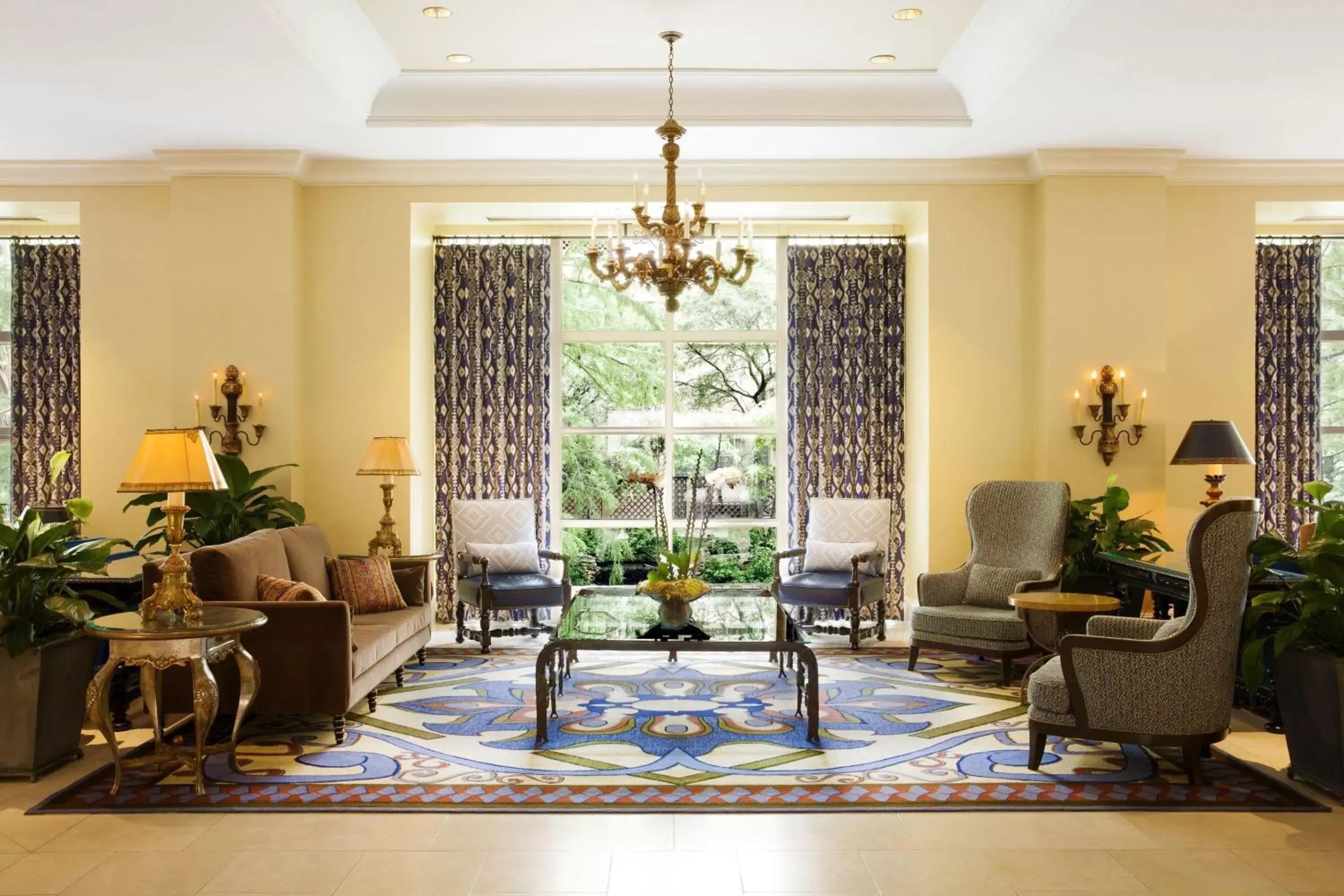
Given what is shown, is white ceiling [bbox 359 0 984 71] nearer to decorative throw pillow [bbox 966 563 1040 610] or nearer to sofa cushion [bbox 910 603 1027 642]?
decorative throw pillow [bbox 966 563 1040 610]

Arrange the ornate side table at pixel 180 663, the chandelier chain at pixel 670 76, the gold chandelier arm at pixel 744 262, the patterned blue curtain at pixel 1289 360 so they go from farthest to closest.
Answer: the patterned blue curtain at pixel 1289 360
the chandelier chain at pixel 670 76
the gold chandelier arm at pixel 744 262
the ornate side table at pixel 180 663

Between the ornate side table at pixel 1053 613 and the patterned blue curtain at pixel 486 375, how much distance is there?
3868 millimetres

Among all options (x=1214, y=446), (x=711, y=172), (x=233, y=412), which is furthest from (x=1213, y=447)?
(x=233, y=412)

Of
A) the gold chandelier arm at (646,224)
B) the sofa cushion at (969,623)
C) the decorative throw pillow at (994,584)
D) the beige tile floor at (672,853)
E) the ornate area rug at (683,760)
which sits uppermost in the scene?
the gold chandelier arm at (646,224)

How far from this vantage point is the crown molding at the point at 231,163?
7.24 meters

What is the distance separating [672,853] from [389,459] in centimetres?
405

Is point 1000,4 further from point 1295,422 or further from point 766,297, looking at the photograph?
point 1295,422

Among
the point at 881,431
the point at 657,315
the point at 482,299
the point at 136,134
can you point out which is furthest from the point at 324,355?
the point at 881,431

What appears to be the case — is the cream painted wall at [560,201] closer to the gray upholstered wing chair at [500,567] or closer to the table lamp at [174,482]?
the gray upholstered wing chair at [500,567]

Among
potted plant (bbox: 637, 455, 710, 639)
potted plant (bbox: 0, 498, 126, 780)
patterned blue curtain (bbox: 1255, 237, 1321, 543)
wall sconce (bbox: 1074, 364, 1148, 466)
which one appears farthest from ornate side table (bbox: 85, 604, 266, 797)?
patterned blue curtain (bbox: 1255, 237, 1321, 543)

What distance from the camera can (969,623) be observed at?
6238 mm

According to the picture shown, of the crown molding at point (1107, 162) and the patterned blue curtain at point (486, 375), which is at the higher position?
the crown molding at point (1107, 162)

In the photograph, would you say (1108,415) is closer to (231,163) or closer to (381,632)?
(381,632)

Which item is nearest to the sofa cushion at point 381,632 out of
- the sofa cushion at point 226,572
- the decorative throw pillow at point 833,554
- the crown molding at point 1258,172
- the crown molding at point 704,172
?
the sofa cushion at point 226,572
